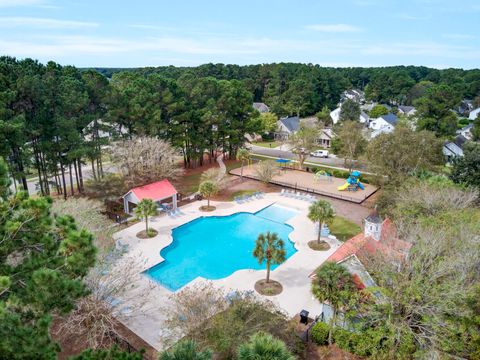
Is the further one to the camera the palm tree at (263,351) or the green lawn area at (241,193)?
the green lawn area at (241,193)

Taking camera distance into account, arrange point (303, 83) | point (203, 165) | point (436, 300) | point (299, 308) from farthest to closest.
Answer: point (303, 83) < point (203, 165) < point (299, 308) < point (436, 300)

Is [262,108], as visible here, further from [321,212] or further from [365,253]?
[365,253]

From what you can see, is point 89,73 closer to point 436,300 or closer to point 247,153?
point 247,153

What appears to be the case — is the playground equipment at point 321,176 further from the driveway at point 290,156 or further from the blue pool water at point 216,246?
the blue pool water at point 216,246

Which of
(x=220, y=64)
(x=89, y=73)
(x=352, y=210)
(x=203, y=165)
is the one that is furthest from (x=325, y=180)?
(x=220, y=64)

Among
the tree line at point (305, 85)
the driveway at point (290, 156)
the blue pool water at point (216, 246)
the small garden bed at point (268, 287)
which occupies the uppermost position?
the tree line at point (305, 85)

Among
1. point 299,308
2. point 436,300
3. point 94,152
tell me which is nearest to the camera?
point 436,300

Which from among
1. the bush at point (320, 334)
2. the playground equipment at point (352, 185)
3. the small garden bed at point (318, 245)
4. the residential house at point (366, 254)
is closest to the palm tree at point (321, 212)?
the small garden bed at point (318, 245)
